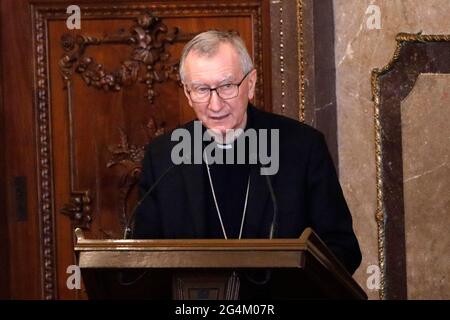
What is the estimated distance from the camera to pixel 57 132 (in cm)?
497

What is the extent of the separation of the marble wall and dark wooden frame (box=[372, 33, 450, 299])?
3 cm

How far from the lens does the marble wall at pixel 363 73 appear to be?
4.71 meters

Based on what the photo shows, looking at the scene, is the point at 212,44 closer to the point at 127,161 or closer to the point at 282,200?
the point at 282,200

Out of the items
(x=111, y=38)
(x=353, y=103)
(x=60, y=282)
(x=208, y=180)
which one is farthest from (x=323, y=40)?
(x=60, y=282)

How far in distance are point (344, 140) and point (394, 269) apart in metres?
0.65

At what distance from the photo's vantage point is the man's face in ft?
11.4

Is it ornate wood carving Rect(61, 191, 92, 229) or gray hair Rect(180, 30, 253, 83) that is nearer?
gray hair Rect(180, 30, 253, 83)

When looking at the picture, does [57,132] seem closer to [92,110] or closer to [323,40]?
[92,110]

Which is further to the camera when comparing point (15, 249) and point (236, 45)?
point (15, 249)

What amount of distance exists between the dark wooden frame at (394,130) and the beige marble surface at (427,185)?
0.04m

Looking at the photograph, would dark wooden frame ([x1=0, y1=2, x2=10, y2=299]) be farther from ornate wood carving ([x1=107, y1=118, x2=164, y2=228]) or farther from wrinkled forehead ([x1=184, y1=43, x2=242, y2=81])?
wrinkled forehead ([x1=184, y1=43, x2=242, y2=81])

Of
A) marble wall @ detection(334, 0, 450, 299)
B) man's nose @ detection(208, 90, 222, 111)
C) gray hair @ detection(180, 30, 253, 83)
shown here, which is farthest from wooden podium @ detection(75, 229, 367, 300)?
marble wall @ detection(334, 0, 450, 299)

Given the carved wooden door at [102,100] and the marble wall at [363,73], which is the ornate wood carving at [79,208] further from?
the marble wall at [363,73]

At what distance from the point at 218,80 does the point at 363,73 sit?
4.72ft
